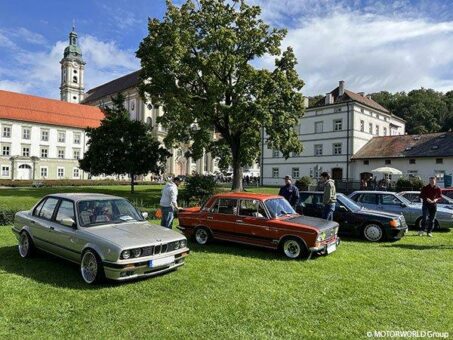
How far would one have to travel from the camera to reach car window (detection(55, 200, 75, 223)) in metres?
7.56

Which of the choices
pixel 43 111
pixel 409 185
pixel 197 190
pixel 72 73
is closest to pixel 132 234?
pixel 197 190

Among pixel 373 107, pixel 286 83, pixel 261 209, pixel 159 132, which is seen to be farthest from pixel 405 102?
pixel 261 209

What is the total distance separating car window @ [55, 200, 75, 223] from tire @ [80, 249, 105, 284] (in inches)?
41.3

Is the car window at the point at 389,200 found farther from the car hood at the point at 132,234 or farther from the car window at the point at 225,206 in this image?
the car hood at the point at 132,234

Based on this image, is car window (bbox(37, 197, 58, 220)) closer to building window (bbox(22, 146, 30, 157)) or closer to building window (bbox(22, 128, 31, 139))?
building window (bbox(22, 146, 30, 157))

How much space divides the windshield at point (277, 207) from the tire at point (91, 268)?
15.0 feet

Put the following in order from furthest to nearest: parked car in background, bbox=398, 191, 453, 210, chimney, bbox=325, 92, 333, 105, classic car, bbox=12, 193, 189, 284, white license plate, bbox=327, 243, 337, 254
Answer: chimney, bbox=325, 92, 333, 105, parked car in background, bbox=398, 191, 453, 210, white license plate, bbox=327, 243, 337, 254, classic car, bbox=12, 193, 189, 284

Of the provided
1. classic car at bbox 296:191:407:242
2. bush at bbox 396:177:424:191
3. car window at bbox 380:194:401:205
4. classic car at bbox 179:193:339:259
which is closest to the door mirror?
classic car at bbox 179:193:339:259

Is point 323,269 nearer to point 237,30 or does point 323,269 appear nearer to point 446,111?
point 237,30

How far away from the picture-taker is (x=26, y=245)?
Result: 8453mm

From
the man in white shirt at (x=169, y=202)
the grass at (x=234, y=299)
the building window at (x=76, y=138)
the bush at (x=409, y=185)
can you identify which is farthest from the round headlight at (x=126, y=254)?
the building window at (x=76, y=138)

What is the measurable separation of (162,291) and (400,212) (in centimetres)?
1166

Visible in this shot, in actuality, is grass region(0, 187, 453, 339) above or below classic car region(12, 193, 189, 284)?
below

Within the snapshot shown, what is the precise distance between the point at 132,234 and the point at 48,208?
2445mm
